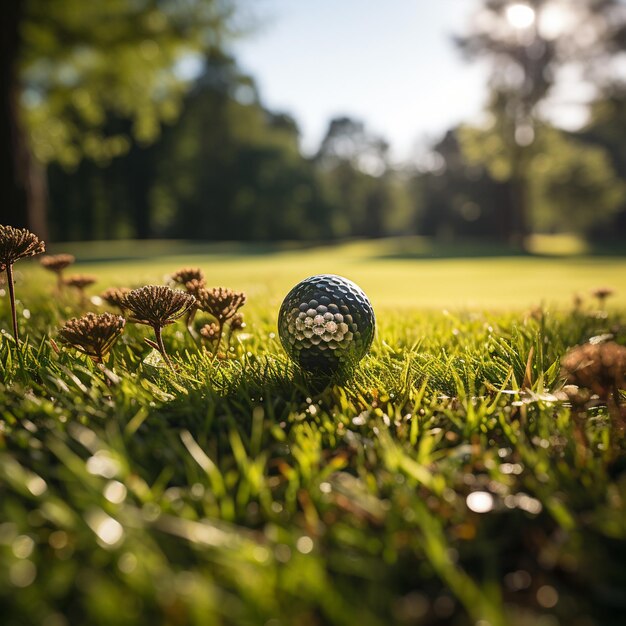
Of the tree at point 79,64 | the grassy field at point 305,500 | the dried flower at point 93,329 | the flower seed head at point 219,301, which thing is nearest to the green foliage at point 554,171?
the tree at point 79,64

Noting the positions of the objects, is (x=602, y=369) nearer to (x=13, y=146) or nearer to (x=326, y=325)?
(x=326, y=325)

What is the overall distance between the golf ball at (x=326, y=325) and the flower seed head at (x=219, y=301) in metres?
0.24

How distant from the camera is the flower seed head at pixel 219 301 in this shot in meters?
2.54

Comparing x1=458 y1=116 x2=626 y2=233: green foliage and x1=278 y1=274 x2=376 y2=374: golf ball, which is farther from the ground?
x1=458 y1=116 x2=626 y2=233: green foliage

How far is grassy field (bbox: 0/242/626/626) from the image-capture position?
3.72 feet

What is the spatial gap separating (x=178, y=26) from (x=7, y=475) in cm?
1552

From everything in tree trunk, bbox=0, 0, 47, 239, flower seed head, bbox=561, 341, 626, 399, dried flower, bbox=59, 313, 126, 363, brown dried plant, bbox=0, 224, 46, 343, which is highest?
tree trunk, bbox=0, 0, 47, 239

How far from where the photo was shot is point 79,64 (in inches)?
583

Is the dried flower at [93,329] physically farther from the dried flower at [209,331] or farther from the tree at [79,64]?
the tree at [79,64]

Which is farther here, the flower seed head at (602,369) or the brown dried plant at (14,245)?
the brown dried plant at (14,245)

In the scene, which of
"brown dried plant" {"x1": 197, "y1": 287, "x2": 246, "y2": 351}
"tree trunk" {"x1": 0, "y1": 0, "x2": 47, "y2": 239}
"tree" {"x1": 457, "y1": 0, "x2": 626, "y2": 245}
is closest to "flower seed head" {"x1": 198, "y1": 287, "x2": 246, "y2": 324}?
"brown dried plant" {"x1": 197, "y1": 287, "x2": 246, "y2": 351}

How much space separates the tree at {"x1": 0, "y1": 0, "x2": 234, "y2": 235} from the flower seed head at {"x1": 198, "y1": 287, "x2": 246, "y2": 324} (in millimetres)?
10155

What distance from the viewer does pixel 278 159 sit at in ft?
128

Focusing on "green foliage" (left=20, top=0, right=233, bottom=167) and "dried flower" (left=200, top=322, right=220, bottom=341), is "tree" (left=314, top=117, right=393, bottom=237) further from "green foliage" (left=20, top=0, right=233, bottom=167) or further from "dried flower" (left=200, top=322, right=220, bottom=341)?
"dried flower" (left=200, top=322, right=220, bottom=341)
